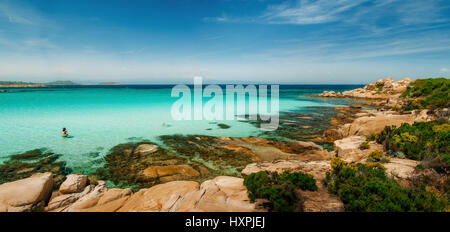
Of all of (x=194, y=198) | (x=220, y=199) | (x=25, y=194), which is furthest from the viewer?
(x=25, y=194)

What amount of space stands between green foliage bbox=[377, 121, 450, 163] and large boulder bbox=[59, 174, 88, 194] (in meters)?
16.3

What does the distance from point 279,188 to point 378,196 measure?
2994 millimetres

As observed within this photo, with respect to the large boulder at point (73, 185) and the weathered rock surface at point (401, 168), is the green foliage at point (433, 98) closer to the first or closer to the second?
the weathered rock surface at point (401, 168)

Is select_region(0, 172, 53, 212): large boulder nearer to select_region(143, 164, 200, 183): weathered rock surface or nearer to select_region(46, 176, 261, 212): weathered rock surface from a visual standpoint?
select_region(46, 176, 261, 212): weathered rock surface

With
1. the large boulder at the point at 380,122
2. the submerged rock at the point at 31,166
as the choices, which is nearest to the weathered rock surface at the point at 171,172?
the submerged rock at the point at 31,166

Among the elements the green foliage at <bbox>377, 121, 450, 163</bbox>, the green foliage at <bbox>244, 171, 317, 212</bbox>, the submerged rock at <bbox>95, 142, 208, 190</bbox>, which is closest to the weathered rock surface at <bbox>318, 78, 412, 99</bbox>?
the green foliage at <bbox>377, 121, 450, 163</bbox>

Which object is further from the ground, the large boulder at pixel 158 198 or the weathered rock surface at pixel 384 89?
the weathered rock surface at pixel 384 89

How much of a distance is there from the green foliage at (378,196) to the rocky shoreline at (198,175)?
14.6 inches

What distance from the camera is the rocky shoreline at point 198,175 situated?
22.7 feet

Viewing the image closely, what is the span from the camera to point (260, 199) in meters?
6.33

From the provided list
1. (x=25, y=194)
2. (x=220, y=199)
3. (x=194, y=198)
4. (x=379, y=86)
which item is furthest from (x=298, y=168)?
(x=379, y=86)

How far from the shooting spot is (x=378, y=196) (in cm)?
585

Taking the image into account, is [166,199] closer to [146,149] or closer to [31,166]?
[146,149]
